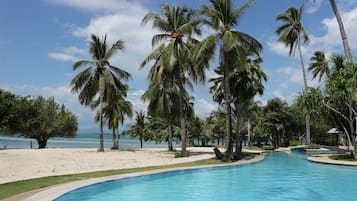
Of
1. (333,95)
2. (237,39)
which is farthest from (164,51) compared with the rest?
(333,95)

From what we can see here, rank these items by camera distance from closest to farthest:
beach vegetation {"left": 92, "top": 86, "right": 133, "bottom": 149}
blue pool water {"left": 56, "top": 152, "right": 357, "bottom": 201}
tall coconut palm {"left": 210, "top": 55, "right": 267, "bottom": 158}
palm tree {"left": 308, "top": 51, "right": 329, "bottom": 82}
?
blue pool water {"left": 56, "top": 152, "right": 357, "bottom": 201}
tall coconut palm {"left": 210, "top": 55, "right": 267, "bottom": 158}
beach vegetation {"left": 92, "top": 86, "right": 133, "bottom": 149}
palm tree {"left": 308, "top": 51, "right": 329, "bottom": 82}

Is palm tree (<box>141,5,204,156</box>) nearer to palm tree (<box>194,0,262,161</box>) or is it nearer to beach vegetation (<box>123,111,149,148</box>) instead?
palm tree (<box>194,0,262,161</box>)

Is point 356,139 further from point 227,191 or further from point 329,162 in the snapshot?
point 227,191

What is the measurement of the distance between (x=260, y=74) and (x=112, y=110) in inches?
648

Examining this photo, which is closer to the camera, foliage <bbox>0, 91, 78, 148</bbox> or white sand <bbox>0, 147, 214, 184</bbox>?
white sand <bbox>0, 147, 214, 184</bbox>

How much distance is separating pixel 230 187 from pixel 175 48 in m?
13.0

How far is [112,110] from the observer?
3428 cm

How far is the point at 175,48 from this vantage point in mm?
23359

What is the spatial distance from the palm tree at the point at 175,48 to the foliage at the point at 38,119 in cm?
1602

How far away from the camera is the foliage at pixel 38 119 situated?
31.8m

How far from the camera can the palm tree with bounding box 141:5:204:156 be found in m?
23.1

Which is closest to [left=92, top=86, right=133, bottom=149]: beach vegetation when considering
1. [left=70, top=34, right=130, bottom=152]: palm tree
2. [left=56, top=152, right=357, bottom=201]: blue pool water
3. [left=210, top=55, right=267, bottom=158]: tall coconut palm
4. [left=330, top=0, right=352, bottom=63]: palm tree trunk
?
[left=70, top=34, right=130, bottom=152]: palm tree

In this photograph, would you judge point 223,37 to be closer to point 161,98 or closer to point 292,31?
point 161,98

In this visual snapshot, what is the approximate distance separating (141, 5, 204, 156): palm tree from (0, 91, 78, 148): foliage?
1602 cm
